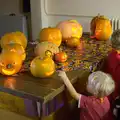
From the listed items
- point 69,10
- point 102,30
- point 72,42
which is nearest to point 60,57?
point 72,42

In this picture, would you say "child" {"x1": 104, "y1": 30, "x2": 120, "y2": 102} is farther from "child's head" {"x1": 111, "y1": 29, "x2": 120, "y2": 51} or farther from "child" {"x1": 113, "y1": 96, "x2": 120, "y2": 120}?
"child" {"x1": 113, "y1": 96, "x2": 120, "y2": 120}

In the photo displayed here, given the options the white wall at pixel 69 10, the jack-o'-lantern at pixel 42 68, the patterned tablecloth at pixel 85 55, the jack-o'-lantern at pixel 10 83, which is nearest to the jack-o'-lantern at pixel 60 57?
the patterned tablecloth at pixel 85 55

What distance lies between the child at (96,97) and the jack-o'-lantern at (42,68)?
0.05 meters

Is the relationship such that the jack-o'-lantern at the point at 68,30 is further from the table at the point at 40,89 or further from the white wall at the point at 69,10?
the white wall at the point at 69,10

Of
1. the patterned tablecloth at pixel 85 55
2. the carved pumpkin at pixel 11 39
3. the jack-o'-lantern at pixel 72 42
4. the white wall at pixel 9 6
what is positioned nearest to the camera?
the patterned tablecloth at pixel 85 55

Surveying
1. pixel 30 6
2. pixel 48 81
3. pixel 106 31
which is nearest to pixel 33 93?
pixel 48 81

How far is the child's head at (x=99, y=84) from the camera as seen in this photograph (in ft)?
4.01

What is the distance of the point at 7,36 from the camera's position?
4.81 ft

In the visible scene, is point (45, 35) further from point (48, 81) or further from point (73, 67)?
point (48, 81)

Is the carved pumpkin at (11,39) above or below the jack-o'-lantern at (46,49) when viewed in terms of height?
above

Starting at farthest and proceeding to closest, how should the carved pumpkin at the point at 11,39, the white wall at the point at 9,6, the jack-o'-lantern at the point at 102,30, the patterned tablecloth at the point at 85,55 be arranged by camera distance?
the white wall at the point at 9,6 → the jack-o'-lantern at the point at 102,30 → the carved pumpkin at the point at 11,39 → the patterned tablecloth at the point at 85,55

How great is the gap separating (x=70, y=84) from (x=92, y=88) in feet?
0.44

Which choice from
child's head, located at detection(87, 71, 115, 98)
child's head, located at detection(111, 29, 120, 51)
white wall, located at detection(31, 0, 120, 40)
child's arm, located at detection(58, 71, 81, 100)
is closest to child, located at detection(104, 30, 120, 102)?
child's head, located at detection(111, 29, 120, 51)

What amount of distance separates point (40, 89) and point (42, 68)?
5.4 inches
